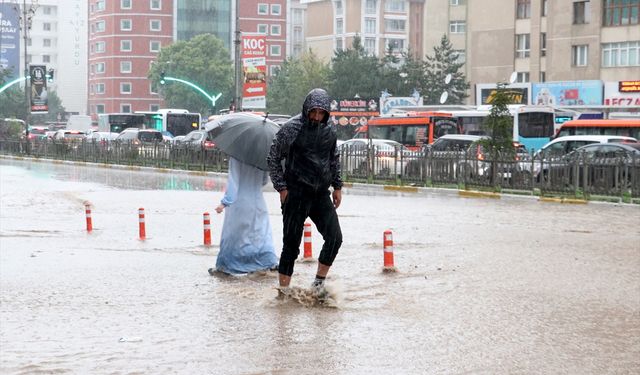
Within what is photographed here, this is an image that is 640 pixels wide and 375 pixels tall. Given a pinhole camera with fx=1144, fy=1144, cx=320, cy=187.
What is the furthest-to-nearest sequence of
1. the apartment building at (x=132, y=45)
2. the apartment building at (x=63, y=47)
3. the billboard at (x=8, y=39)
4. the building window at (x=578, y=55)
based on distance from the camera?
the apartment building at (x=63, y=47), the billboard at (x=8, y=39), the apartment building at (x=132, y=45), the building window at (x=578, y=55)

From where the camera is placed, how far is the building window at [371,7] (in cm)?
14250

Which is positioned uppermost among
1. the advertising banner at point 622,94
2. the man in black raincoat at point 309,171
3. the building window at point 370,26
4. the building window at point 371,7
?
the building window at point 371,7

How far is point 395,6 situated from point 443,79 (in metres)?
60.9

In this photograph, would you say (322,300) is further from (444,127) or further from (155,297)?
(444,127)

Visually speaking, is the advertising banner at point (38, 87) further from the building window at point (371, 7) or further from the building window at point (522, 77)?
the building window at point (371, 7)

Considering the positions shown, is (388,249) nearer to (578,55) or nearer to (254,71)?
(254,71)

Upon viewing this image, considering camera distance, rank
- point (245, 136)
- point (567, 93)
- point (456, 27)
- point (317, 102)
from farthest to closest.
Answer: point (456, 27), point (567, 93), point (245, 136), point (317, 102)

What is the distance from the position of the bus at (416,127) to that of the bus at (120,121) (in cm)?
3809

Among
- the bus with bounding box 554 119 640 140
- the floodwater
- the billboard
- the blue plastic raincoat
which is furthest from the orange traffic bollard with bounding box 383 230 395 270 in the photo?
the billboard

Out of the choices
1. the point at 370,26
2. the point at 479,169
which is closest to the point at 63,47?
the point at 370,26

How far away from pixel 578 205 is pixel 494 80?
52819 mm

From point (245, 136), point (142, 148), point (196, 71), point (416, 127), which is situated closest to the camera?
point (245, 136)

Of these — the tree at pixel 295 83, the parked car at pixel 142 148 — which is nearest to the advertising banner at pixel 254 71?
the parked car at pixel 142 148

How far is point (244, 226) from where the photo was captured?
1195cm
